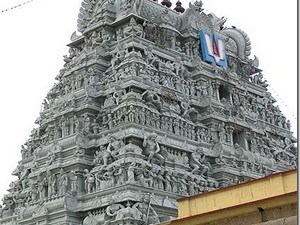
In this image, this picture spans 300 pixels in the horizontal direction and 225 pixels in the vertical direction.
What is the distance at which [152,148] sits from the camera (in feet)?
98.6

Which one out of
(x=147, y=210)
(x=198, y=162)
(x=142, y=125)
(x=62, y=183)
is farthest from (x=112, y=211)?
(x=198, y=162)

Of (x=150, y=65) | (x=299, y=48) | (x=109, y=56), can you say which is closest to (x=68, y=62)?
(x=109, y=56)

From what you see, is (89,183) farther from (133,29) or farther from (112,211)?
(133,29)

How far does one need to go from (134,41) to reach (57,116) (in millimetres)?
5919

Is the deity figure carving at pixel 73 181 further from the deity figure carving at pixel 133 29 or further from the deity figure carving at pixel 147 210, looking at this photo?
the deity figure carving at pixel 133 29

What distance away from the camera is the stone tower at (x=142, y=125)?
29484 millimetres

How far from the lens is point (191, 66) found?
36.9 m

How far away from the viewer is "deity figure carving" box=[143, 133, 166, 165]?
29938 mm

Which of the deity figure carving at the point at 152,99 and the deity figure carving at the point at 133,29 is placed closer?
the deity figure carving at the point at 152,99

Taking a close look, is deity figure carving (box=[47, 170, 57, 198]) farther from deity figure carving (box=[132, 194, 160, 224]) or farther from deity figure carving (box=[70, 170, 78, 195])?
deity figure carving (box=[132, 194, 160, 224])

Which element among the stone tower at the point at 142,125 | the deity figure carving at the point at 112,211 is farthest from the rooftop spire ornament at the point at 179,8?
the deity figure carving at the point at 112,211

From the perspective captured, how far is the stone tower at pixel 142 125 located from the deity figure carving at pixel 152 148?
0.05 meters

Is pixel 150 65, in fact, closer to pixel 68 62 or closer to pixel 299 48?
pixel 68 62

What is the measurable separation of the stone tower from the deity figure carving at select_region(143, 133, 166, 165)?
0.05m
